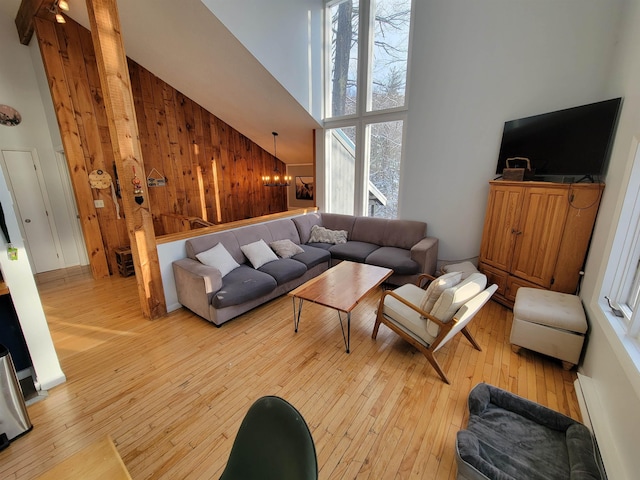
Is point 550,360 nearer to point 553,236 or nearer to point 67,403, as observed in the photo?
point 553,236

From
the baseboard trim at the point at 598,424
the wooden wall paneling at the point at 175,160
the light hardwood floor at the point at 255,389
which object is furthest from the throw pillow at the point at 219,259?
the baseboard trim at the point at 598,424

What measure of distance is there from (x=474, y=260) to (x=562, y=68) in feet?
7.95

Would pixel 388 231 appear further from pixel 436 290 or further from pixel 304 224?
pixel 436 290

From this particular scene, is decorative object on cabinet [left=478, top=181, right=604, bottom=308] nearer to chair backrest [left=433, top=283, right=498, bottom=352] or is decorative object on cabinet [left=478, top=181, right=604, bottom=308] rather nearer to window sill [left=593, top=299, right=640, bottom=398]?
window sill [left=593, top=299, right=640, bottom=398]

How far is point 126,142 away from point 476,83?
420 centimetres

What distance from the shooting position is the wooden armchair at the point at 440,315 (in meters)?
1.97

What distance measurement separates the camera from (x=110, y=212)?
4.33m

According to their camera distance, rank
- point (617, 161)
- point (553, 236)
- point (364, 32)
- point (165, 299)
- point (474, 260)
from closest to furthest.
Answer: point (617, 161)
point (553, 236)
point (165, 299)
point (474, 260)
point (364, 32)

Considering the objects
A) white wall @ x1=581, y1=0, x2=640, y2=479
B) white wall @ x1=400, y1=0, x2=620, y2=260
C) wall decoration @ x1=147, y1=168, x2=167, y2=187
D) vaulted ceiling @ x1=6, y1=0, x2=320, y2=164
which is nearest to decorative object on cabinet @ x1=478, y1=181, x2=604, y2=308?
white wall @ x1=581, y1=0, x2=640, y2=479

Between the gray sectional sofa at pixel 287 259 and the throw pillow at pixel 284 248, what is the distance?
60 millimetres

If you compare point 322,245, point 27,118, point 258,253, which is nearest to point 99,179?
point 27,118

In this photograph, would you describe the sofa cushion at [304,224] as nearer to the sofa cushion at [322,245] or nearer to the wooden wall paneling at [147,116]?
the sofa cushion at [322,245]

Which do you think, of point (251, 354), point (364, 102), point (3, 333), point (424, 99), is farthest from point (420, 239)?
point (3, 333)

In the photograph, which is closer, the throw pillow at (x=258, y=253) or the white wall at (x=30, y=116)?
the throw pillow at (x=258, y=253)
